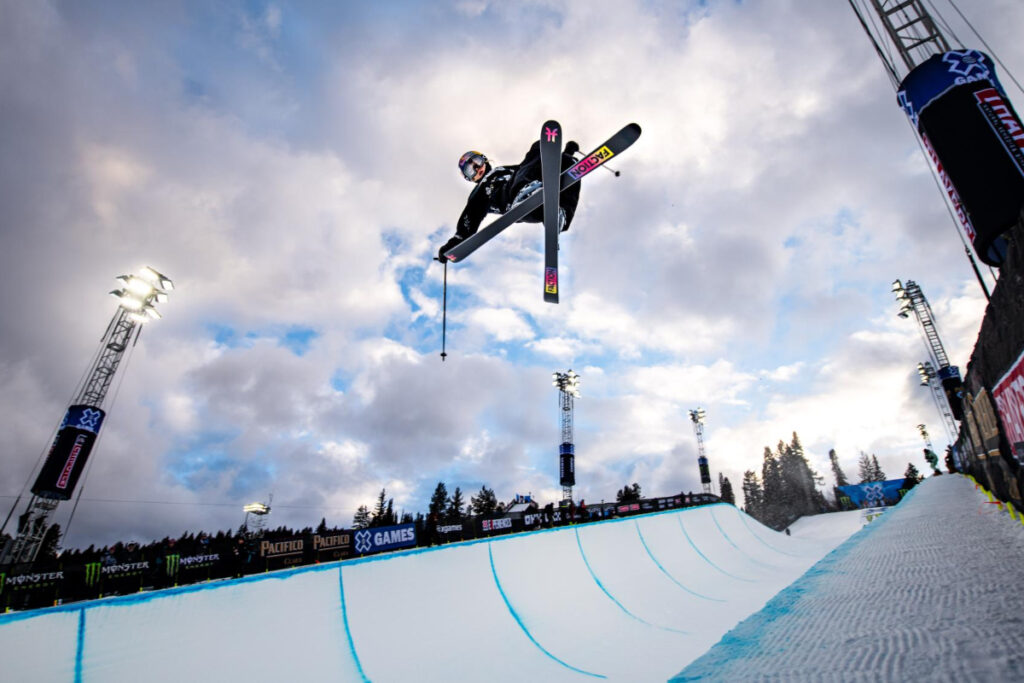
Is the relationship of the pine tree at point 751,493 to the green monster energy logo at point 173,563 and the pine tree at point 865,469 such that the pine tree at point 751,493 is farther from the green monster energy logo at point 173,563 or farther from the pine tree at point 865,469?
the green monster energy logo at point 173,563

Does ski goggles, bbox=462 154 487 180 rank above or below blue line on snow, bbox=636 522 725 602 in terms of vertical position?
above

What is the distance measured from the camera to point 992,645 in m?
1.30

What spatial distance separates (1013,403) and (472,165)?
321 inches

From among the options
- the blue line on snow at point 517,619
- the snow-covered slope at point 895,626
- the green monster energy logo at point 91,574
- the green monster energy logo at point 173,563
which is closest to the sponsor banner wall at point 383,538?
the green monster energy logo at point 173,563

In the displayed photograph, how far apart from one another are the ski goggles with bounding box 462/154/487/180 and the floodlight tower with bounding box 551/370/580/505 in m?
35.8

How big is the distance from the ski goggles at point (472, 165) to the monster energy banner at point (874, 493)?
150ft

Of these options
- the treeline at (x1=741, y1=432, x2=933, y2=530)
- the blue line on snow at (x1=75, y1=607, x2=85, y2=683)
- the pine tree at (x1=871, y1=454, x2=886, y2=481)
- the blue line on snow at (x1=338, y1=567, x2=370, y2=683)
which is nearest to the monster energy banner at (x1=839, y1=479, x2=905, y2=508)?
the treeline at (x1=741, y1=432, x2=933, y2=530)

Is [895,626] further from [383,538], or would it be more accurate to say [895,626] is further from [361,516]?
[361,516]

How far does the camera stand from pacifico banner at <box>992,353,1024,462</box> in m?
3.73

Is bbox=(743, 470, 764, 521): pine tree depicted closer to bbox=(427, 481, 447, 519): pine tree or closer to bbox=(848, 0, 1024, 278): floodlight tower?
bbox=(427, 481, 447, 519): pine tree

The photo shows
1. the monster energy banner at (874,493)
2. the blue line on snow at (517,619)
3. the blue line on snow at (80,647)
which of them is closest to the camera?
the blue line on snow at (80,647)

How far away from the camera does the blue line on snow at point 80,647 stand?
A: 120 inches

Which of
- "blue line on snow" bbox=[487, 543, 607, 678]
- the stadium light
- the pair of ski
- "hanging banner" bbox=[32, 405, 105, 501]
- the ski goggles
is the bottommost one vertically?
"blue line on snow" bbox=[487, 543, 607, 678]

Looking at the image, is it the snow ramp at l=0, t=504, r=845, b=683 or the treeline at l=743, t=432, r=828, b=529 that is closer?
the snow ramp at l=0, t=504, r=845, b=683
